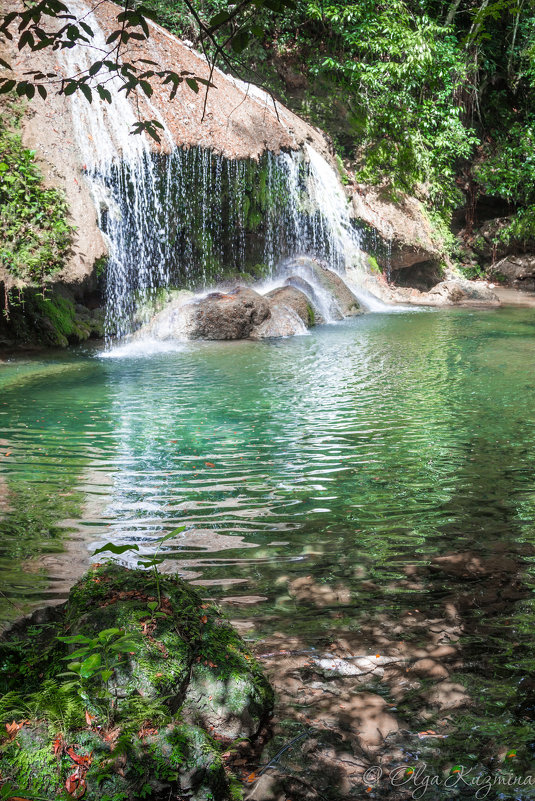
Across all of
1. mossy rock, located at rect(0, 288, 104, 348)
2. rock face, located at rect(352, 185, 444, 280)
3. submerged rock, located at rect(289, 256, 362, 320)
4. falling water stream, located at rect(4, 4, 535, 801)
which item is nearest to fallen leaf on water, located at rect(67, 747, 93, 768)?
falling water stream, located at rect(4, 4, 535, 801)

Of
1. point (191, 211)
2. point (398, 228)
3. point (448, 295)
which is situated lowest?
point (448, 295)

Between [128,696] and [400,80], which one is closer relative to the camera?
[128,696]

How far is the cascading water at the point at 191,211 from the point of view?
1132 centimetres

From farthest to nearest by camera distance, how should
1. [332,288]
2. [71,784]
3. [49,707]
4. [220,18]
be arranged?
[332,288]
[220,18]
[49,707]
[71,784]

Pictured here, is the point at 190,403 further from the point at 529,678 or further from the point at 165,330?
the point at 529,678

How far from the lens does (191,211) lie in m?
13.1

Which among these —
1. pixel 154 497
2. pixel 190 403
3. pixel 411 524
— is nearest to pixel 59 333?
pixel 190 403

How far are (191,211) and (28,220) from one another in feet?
14.2

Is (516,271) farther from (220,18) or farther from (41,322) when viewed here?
(220,18)

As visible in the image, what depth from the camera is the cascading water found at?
11.3 meters

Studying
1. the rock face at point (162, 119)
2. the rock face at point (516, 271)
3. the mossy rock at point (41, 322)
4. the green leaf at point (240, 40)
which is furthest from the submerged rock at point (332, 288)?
the green leaf at point (240, 40)

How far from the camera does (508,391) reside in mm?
7297

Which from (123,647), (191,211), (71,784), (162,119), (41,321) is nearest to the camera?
(71,784)

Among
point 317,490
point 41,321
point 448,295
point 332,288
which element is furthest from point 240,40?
point 448,295
